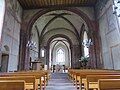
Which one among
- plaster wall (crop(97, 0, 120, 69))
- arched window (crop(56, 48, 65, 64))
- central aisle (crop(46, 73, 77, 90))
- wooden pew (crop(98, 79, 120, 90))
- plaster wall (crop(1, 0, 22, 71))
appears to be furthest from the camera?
arched window (crop(56, 48, 65, 64))

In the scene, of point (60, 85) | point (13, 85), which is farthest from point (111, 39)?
point (13, 85)

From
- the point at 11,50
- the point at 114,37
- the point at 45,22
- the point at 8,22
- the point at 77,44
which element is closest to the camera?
the point at 114,37

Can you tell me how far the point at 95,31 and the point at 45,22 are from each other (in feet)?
24.7

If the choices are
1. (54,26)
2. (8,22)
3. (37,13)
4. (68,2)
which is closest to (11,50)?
(8,22)

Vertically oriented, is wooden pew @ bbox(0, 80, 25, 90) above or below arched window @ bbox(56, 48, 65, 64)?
below

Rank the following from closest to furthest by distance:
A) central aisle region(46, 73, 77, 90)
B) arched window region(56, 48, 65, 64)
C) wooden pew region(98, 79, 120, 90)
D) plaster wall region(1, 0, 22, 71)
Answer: wooden pew region(98, 79, 120, 90), central aisle region(46, 73, 77, 90), plaster wall region(1, 0, 22, 71), arched window region(56, 48, 65, 64)

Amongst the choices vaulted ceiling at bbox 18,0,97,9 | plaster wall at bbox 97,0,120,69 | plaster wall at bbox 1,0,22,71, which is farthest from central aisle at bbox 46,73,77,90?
vaulted ceiling at bbox 18,0,97,9

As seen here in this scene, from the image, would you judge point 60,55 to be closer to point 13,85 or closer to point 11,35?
point 11,35

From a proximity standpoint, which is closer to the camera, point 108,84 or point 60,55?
point 108,84

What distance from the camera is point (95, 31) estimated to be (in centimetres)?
1266

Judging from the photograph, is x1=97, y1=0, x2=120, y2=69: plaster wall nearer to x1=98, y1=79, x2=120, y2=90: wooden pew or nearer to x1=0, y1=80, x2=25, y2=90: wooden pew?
x1=98, y1=79, x2=120, y2=90: wooden pew

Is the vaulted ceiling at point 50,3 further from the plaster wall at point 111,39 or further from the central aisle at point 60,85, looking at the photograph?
the central aisle at point 60,85

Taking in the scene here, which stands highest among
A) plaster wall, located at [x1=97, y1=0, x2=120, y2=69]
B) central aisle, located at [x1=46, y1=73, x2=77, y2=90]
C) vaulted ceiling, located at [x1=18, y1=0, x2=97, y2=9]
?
vaulted ceiling, located at [x1=18, y1=0, x2=97, y2=9]

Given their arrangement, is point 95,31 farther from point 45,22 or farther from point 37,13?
point 45,22
